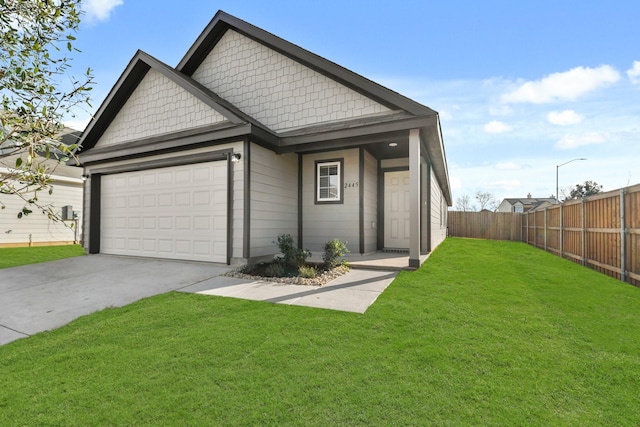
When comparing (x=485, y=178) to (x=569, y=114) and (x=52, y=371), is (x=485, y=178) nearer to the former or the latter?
(x=569, y=114)

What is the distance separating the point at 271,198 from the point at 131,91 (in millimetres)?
5599

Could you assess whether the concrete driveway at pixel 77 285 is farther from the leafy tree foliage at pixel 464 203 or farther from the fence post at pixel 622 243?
the leafy tree foliage at pixel 464 203

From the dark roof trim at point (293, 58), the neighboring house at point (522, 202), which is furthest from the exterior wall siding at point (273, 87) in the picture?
the neighboring house at point (522, 202)

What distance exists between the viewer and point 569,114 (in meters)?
17.0

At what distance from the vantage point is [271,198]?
25.7 feet

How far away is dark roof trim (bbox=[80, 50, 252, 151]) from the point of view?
7.71m

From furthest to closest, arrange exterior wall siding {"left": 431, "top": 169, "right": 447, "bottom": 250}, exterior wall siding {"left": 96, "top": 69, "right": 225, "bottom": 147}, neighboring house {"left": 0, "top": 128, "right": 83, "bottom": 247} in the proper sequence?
1. neighboring house {"left": 0, "top": 128, "right": 83, "bottom": 247}
2. exterior wall siding {"left": 431, "top": 169, "right": 447, "bottom": 250}
3. exterior wall siding {"left": 96, "top": 69, "right": 225, "bottom": 147}

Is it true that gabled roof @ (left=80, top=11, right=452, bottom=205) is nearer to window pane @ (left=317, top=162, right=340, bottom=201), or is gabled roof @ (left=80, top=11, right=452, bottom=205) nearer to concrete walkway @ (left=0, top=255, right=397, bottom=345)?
window pane @ (left=317, top=162, right=340, bottom=201)

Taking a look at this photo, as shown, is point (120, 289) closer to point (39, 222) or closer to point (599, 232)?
point (599, 232)

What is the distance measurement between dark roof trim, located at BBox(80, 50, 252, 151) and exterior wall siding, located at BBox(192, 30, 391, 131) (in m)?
0.76

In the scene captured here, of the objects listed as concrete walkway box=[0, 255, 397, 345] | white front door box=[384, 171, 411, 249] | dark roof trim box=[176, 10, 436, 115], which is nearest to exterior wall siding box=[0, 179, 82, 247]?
concrete walkway box=[0, 255, 397, 345]

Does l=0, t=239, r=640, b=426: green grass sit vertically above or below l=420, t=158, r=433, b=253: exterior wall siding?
below

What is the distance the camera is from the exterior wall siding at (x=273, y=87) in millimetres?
7655

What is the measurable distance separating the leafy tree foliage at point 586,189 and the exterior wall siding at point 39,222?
153 feet
